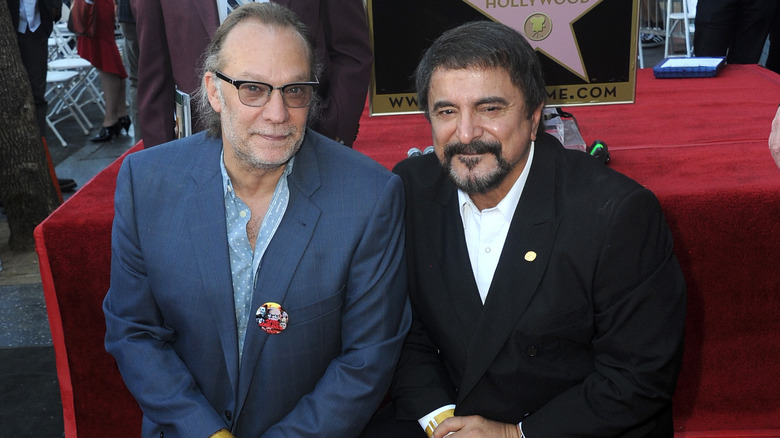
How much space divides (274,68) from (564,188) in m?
0.81

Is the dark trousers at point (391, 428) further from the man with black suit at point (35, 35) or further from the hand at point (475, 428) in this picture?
the man with black suit at point (35, 35)

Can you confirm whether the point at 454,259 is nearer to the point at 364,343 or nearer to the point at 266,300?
the point at 364,343

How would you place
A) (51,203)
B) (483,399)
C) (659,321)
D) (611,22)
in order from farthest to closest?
(51,203) < (611,22) < (483,399) < (659,321)

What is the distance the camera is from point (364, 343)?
2.16 meters

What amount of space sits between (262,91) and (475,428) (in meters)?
1.05

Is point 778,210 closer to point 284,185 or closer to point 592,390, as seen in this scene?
point 592,390

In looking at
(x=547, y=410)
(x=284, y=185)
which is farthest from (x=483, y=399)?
(x=284, y=185)

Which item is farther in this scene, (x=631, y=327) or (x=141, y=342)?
(x=141, y=342)

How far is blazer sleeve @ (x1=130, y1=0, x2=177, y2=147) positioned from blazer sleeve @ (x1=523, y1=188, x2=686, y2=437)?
5.96ft

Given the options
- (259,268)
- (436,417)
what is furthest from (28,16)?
(436,417)

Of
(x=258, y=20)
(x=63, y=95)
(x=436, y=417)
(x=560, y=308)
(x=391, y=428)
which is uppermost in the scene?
(x=258, y=20)

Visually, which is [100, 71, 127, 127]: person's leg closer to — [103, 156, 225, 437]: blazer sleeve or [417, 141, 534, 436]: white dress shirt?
[103, 156, 225, 437]: blazer sleeve

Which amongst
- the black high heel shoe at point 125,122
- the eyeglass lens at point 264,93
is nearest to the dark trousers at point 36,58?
the black high heel shoe at point 125,122

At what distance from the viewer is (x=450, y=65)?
211cm
